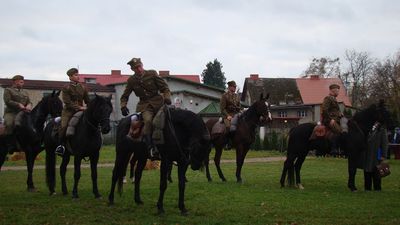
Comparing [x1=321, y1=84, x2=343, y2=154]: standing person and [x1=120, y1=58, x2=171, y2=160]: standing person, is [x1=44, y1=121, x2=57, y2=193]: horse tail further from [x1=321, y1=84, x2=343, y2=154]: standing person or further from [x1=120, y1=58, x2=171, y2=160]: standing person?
[x1=321, y1=84, x2=343, y2=154]: standing person

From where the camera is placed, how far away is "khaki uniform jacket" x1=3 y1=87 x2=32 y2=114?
15.1 meters

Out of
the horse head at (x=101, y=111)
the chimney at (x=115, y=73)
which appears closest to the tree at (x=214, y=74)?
the chimney at (x=115, y=73)

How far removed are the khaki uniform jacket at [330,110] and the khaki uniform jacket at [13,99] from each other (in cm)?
947

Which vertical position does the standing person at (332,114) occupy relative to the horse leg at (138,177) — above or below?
above

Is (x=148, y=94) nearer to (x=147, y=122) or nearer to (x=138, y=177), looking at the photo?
(x=147, y=122)

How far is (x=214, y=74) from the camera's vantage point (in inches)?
4077

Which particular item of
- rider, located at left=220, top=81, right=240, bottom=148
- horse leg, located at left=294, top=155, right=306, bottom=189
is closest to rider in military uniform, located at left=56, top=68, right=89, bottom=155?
rider, located at left=220, top=81, right=240, bottom=148

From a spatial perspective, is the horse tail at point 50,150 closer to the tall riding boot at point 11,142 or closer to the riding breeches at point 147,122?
the tall riding boot at point 11,142

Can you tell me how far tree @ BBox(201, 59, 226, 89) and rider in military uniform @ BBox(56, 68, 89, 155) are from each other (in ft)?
289

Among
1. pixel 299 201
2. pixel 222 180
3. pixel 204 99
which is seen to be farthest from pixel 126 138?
pixel 204 99

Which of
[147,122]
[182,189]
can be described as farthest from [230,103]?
[182,189]

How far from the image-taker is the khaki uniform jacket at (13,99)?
15117mm

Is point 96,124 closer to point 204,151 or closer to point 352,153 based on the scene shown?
point 204,151

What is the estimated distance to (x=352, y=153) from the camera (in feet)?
49.1
